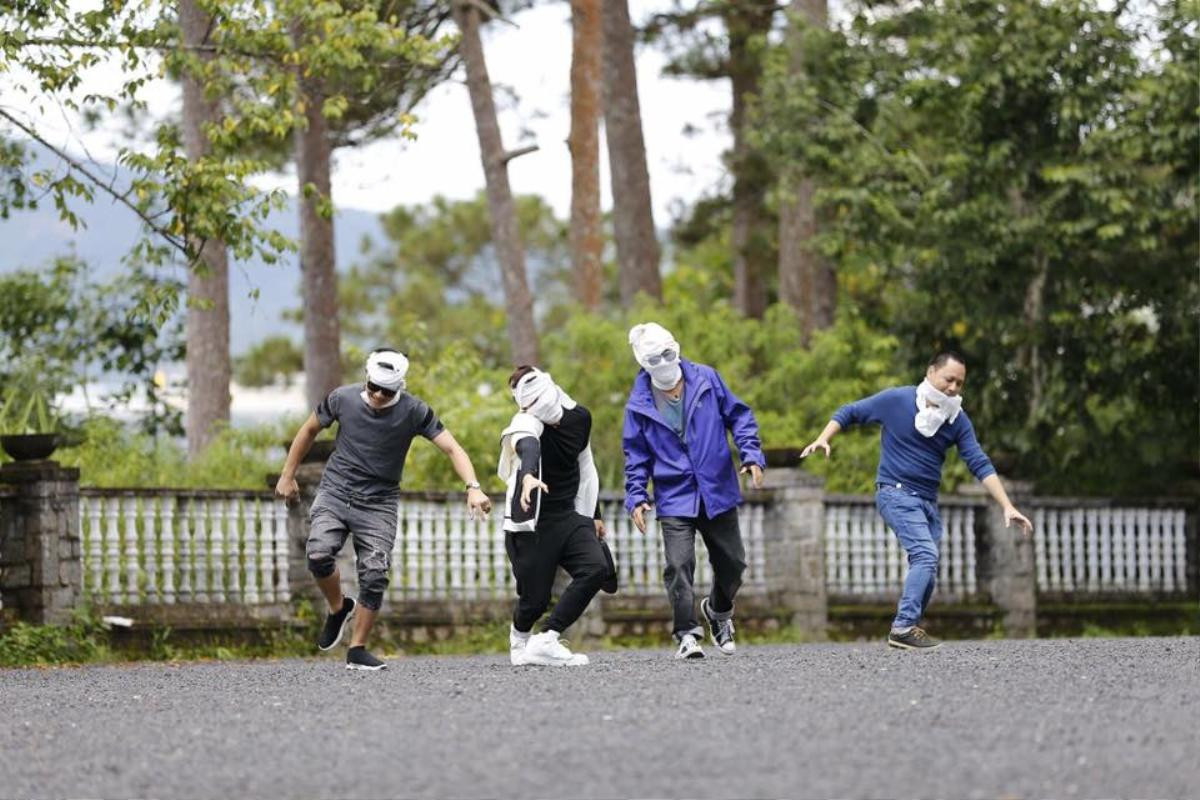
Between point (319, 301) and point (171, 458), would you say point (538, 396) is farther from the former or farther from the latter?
point (319, 301)

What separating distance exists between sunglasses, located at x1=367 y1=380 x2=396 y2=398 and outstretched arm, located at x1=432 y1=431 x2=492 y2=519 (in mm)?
402

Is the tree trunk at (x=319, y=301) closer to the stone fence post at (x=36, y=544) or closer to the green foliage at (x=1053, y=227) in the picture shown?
the green foliage at (x=1053, y=227)

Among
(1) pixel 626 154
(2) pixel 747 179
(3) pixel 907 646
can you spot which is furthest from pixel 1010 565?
(2) pixel 747 179

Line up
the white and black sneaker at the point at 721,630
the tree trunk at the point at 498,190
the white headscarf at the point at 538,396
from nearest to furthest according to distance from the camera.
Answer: the white headscarf at the point at 538,396
the white and black sneaker at the point at 721,630
the tree trunk at the point at 498,190

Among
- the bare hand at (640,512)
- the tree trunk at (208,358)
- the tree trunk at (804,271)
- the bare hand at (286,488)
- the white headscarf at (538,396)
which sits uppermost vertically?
the tree trunk at (804,271)

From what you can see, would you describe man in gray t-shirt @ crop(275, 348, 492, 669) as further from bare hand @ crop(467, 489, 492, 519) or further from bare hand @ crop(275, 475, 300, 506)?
bare hand @ crop(467, 489, 492, 519)

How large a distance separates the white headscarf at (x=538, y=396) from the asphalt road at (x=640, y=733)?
149cm

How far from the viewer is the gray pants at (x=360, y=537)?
46.2 ft

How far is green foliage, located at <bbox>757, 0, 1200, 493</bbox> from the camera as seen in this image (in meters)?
25.1

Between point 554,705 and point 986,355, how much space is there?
16.8 metres

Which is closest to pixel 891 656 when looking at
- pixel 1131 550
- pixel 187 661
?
pixel 187 661

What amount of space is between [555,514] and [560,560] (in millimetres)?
285

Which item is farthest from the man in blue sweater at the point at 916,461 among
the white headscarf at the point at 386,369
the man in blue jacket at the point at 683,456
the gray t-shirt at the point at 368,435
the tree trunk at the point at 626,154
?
the tree trunk at the point at 626,154

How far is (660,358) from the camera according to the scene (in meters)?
14.0
